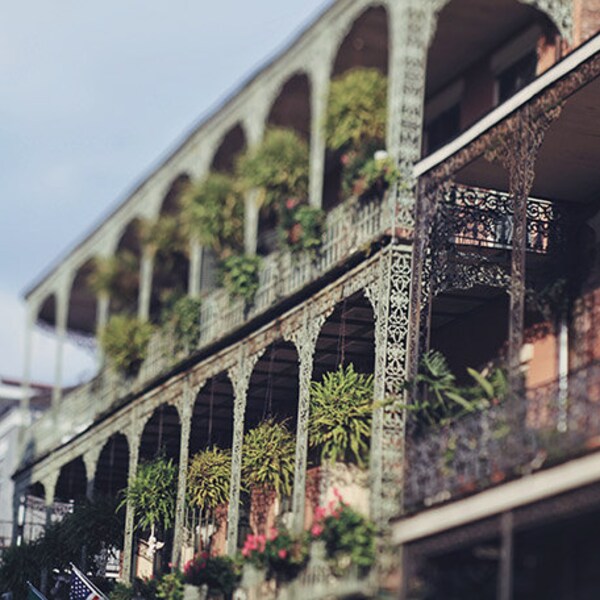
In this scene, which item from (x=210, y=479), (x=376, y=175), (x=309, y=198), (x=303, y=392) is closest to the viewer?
(x=376, y=175)

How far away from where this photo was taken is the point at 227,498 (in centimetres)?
2600

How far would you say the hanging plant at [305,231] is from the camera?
25531mm

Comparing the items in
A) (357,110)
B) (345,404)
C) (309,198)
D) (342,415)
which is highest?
(357,110)

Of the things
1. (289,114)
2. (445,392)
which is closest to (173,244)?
(289,114)

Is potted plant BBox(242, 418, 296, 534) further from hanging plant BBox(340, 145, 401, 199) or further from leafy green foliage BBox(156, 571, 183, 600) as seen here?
hanging plant BBox(340, 145, 401, 199)

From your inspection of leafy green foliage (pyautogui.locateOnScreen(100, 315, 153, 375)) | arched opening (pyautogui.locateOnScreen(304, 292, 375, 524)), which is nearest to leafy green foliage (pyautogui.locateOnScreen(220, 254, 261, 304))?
arched opening (pyautogui.locateOnScreen(304, 292, 375, 524))

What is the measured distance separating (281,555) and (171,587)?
12.1 ft

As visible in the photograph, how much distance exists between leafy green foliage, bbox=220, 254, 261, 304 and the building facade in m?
0.16

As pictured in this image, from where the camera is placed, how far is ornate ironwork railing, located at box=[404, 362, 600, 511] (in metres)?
17.7

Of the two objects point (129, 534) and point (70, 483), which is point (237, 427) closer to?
point (129, 534)

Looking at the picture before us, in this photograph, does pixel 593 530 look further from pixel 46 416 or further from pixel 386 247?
pixel 46 416

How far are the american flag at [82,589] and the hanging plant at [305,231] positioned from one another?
5.72 metres

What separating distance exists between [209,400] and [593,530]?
11422mm

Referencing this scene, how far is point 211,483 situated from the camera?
86.0ft
